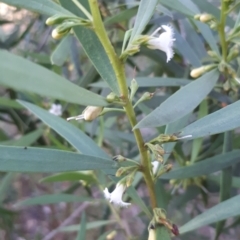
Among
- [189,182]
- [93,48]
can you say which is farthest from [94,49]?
[189,182]

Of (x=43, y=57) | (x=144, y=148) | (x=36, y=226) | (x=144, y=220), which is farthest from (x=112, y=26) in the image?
(x=36, y=226)

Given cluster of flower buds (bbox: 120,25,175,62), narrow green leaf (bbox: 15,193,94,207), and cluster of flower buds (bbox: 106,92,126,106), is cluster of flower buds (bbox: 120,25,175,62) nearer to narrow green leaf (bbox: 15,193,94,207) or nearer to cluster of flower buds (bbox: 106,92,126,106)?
cluster of flower buds (bbox: 106,92,126,106)

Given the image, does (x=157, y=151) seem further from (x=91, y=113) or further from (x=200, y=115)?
(x=200, y=115)

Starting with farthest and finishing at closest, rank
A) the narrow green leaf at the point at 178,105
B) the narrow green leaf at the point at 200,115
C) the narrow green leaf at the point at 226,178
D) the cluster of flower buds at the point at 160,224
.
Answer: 1. the narrow green leaf at the point at 200,115
2. the narrow green leaf at the point at 226,178
3. the cluster of flower buds at the point at 160,224
4. the narrow green leaf at the point at 178,105

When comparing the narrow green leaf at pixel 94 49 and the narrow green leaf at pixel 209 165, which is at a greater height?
the narrow green leaf at pixel 94 49

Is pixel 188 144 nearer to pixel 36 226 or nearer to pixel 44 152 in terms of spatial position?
pixel 44 152

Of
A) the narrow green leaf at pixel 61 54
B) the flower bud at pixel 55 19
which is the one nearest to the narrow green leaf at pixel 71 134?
the narrow green leaf at pixel 61 54

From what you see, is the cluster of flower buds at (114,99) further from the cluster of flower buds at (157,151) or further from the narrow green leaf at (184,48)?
the narrow green leaf at (184,48)
